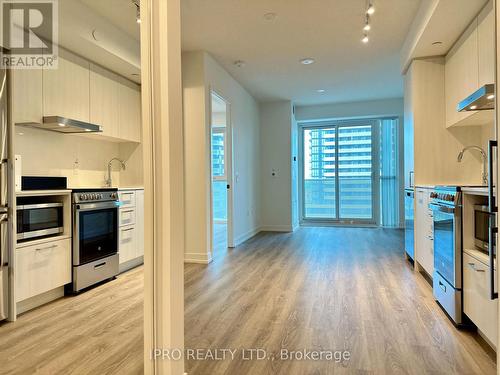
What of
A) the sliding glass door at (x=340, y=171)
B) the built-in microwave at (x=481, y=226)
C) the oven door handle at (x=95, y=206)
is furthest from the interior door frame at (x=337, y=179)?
the oven door handle at (x=95, y=206)

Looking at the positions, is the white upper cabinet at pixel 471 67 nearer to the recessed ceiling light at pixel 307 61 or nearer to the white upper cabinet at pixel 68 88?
the recessed ceiling light at pixel 307 61

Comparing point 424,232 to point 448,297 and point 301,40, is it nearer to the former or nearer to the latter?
point 448,297

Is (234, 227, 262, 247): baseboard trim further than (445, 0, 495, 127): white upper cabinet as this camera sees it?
Yes

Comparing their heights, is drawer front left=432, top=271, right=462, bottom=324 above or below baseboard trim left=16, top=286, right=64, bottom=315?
below

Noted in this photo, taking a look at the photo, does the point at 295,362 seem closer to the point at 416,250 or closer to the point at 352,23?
the point at 416,250

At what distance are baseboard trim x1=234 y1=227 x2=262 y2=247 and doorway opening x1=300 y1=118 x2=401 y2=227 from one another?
5.39 feet

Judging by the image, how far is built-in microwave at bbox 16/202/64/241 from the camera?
2.02 meters

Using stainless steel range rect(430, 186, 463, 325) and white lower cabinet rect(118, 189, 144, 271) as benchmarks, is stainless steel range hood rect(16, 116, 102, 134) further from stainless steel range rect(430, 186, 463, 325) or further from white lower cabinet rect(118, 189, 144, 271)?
stainless steel range rect(430, 186, 463, 325)

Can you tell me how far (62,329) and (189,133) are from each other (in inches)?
108

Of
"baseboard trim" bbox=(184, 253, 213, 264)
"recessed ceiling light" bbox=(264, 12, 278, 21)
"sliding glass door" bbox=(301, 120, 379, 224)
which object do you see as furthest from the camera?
"sliding glass door" bbox=(301, 120, 379, 224)

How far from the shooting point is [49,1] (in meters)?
1.50

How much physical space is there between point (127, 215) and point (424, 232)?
110 inches

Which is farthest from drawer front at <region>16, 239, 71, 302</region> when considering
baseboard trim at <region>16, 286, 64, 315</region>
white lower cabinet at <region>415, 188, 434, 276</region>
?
Result: white lower cabinet at <region>415, 188, 434, 276</region>

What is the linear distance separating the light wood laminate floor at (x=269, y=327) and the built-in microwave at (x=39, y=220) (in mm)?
482
